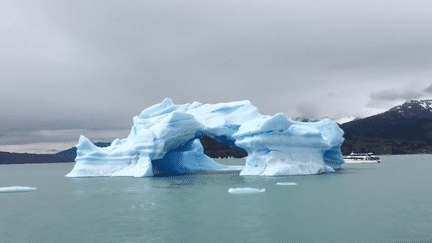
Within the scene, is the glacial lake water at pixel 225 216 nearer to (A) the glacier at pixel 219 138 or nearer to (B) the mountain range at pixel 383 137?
(A) the glacier at pixel 219 138

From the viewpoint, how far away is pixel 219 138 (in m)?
29.9

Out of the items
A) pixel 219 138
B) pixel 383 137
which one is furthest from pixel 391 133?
pixel 219 138

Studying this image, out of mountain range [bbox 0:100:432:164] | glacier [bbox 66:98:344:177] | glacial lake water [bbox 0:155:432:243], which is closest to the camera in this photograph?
glacial lake water [bbox 0:155:432:243]

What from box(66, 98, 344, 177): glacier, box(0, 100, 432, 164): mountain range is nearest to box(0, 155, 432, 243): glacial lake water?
box(66, 98, 344, 177): glacier

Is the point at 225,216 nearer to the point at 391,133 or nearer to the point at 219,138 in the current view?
the point at 219,138

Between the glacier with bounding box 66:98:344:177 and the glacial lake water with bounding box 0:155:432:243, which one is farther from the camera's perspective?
the glacier with bounding box 66:98:344:177

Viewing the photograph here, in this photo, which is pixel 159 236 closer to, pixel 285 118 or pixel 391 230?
pixel 391 230

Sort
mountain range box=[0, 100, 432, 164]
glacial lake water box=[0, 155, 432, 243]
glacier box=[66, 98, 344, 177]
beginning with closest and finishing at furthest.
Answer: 1. glacial lake water box=[0, 155, 432, 243]
2. glacier box=[66, 98, 344, 177]
3. mountain range box=[0, 100, 432, 164]

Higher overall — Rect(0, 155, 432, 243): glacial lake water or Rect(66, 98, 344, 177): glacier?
Rect(66, 98, 344, 177): glacier

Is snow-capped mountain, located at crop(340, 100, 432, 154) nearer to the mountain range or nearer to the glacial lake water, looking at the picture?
the mountain range

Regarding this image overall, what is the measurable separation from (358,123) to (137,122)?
135m

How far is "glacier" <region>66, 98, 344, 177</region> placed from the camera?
2411 centimetres

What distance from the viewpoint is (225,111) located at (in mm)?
29953

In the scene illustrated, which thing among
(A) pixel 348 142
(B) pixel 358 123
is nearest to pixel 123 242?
(A) pixel 348 142
